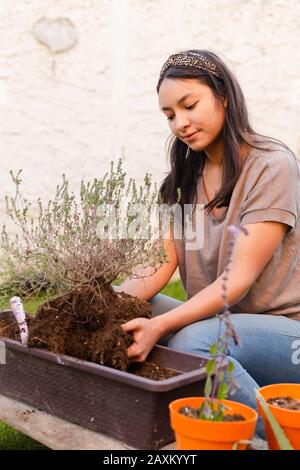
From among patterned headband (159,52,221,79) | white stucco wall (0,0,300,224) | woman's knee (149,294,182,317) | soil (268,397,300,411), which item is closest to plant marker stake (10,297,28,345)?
woman's knee (149,294,182,317)

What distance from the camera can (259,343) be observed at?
247cm

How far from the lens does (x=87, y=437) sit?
206cm

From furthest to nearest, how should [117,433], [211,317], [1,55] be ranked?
[1,55] → [211,317] → [117,433]

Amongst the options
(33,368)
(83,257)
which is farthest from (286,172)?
(33,368)

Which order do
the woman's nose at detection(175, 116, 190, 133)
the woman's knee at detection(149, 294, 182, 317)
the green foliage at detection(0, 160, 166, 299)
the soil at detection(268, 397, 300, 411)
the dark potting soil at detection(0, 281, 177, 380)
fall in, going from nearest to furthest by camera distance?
the soil at detection(268, 397, 300, 411), the dark potting soil at detection(0, 281, 177, 380), the green foliage at detection(0, 160, 166, 299), the woman's nose at detection(175, 116, 190, 133), the woman's knee at detection(149, 294, 182, 317)

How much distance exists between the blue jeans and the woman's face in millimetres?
681

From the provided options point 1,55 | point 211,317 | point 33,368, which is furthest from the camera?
point 1,55

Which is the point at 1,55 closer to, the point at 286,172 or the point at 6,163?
the point at 6,163

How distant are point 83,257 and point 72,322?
222 millimetres

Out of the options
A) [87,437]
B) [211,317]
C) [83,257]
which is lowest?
[87,437]

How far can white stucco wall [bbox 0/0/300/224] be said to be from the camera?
205 inches

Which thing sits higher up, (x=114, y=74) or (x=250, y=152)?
(x=114, y=74)

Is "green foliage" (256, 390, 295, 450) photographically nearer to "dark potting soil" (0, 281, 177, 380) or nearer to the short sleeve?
"dark potting soil" (0, 281, 177, 380)

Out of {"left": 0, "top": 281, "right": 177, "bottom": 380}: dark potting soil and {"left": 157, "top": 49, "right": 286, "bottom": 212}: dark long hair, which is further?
{"left": 157, "top": 49, "right": 286, "bottom": 212}: dark long hair
